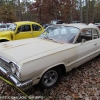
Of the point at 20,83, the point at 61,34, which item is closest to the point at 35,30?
the point at 61,34

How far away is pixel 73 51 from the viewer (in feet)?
12.3

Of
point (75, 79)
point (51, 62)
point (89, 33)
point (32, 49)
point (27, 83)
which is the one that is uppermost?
point (89, 33)

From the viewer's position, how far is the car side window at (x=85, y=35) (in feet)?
13.8

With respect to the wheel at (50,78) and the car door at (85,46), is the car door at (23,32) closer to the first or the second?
the car door at (85,46)

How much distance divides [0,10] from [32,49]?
25529 mm

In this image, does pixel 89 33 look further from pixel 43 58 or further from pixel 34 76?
pixel 34 76

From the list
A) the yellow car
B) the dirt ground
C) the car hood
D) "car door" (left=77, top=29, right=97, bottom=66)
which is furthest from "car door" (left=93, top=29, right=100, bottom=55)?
the yellow car

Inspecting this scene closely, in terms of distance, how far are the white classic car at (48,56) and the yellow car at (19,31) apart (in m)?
2.93

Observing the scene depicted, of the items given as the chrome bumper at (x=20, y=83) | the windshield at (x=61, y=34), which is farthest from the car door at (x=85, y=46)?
the chrome bumper at (x=20, y=83)

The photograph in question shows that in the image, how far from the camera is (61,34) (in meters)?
4.37

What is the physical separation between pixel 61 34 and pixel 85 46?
34.1 inches

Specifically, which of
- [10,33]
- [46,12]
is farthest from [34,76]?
[46,12]

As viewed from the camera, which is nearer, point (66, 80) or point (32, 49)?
point (32, 49)

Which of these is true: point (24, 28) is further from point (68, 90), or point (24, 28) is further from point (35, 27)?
point (68, 90)
